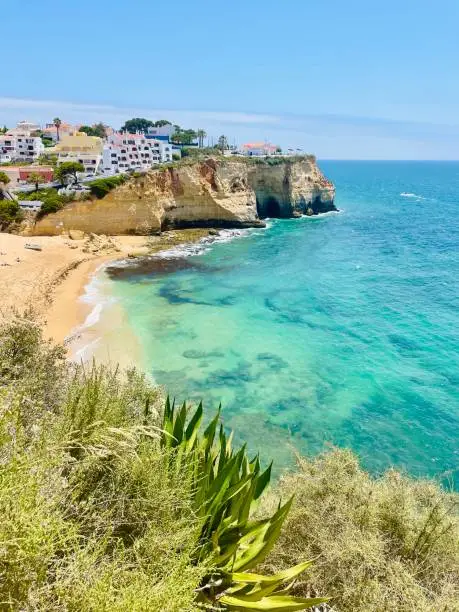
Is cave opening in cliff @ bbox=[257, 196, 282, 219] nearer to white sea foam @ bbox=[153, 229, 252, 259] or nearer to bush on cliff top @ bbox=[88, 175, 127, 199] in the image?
white sea foam @ bbox=[153, 229, 252, 259]

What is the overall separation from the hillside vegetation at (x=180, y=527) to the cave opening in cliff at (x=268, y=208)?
195ft

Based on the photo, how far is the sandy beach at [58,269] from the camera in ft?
92.9

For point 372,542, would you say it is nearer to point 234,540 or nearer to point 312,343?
point 234,540

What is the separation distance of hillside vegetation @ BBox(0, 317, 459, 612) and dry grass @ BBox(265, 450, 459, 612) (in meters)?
0.03

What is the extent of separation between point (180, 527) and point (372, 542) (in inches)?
145

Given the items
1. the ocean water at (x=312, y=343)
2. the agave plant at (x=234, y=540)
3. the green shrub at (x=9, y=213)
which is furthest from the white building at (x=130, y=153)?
the agave plant at (x=234, y=540)

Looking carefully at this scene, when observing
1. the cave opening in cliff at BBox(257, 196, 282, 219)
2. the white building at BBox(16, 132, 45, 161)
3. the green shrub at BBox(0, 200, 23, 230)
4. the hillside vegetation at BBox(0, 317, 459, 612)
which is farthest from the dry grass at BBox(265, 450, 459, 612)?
the white building at BBox(16, 132, 45, 161)

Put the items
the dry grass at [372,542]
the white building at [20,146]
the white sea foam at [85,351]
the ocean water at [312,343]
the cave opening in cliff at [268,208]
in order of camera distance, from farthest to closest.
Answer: the white building at [20,146], the cave opening in cliff at [268,208], the white sea foam at [85,351], the ocean water at [312,343], the dry grass at [372,542]

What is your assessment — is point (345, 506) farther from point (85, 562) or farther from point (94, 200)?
point (94, 200)

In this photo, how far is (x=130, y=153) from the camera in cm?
7081

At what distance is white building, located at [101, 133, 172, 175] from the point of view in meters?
66.3

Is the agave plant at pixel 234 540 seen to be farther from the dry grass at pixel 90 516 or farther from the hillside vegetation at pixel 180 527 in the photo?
the dry grass at pixel 90 516

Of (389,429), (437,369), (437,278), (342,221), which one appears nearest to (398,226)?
(342,221)

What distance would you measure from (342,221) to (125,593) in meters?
70.4
